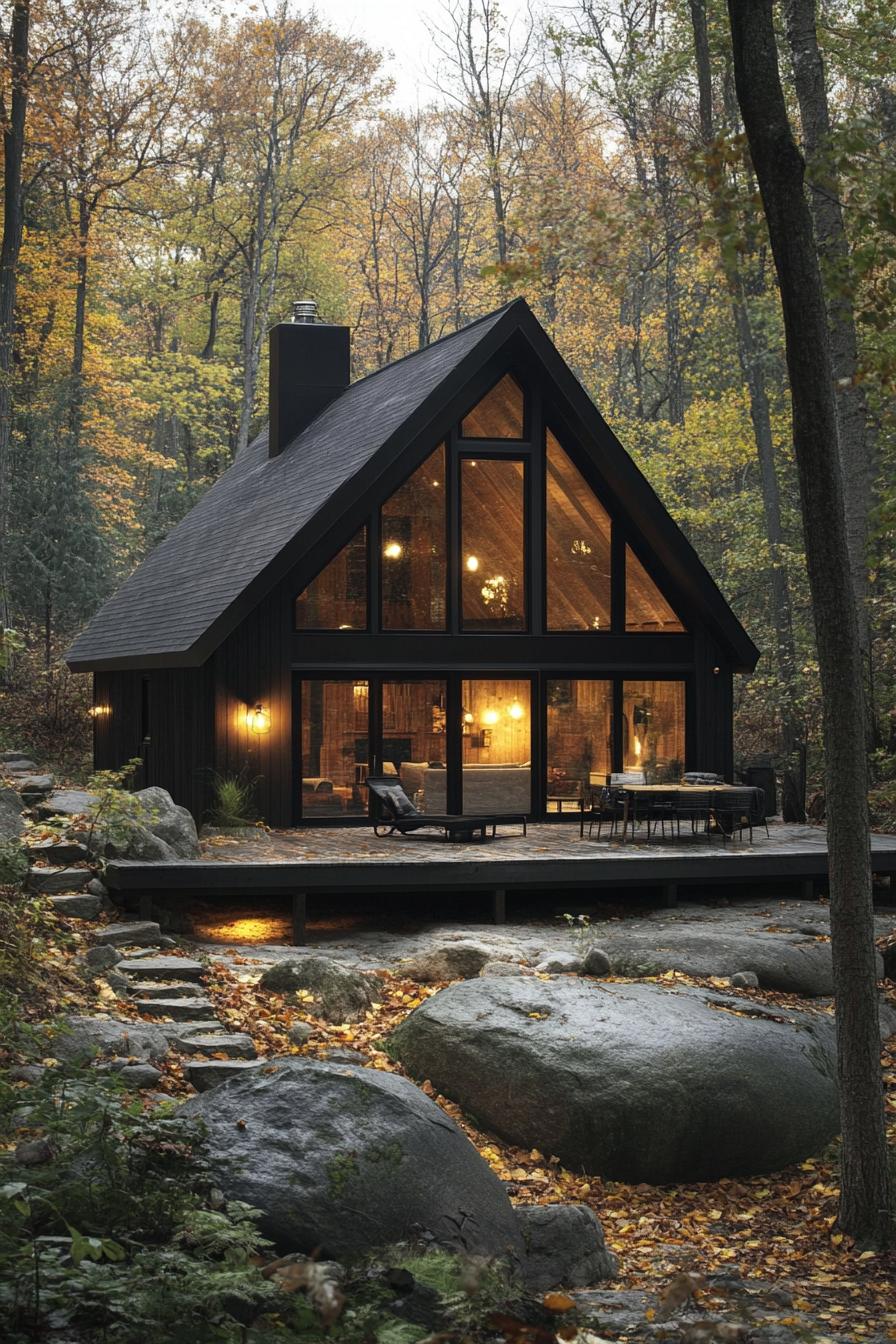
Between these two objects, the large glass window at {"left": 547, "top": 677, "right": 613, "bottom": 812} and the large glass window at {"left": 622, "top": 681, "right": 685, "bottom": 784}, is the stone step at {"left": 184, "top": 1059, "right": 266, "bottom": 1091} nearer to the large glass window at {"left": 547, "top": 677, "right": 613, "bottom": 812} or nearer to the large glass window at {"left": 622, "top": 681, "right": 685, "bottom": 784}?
the large glass window at {"left": 547, "top": 677, "right": 613, "bottom": 812}

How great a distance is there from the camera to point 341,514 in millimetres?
15344

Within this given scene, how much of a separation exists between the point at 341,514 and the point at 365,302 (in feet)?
75.7

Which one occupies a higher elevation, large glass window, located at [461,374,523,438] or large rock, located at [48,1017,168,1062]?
large glass window, located at [461,374,523,438]

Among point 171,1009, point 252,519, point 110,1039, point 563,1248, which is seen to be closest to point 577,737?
point 252,519

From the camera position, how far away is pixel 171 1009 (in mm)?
8414

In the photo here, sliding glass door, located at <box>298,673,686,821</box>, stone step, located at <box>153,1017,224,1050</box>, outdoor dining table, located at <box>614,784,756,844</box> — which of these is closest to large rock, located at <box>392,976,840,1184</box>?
stone step, located at <box>153,1017,224,1050</box>

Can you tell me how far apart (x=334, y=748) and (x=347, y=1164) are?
10914mm

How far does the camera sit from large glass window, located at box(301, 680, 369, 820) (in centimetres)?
1586

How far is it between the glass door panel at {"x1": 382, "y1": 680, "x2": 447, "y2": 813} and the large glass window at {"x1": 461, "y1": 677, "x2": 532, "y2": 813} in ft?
0.93

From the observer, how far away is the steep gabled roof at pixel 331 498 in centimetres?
1521

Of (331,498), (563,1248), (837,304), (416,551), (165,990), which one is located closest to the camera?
(563,1248)

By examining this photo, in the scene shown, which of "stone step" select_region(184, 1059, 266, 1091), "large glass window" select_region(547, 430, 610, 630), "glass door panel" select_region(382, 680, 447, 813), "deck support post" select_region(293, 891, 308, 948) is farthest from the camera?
"large glass window" select_region(547, 430, 610, 630)

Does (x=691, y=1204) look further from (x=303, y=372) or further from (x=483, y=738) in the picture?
(x=303, y=372)

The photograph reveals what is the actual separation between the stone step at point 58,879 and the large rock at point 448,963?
258cm
